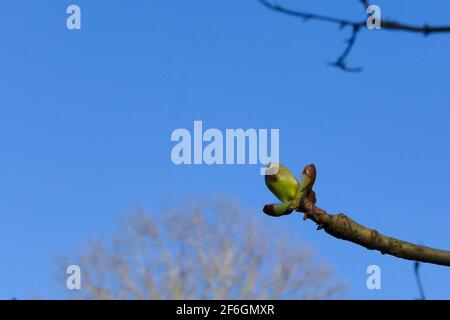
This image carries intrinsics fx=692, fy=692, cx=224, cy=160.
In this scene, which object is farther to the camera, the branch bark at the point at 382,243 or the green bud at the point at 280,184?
the green bud at the point at 280,184

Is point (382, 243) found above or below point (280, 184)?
below

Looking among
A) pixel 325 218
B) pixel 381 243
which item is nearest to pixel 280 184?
pixel 325 218

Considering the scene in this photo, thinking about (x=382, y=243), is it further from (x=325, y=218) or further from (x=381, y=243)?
(x=325, y=218)

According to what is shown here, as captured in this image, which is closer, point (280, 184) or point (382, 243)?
point (382, 243)

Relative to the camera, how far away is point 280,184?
1.28m

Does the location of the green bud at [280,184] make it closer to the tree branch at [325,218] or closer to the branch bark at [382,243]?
the tree branch at [325,218]

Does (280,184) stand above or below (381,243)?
above

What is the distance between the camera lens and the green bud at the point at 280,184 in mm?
1271

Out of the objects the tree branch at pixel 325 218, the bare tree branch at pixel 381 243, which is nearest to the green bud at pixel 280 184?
the tree branch at pixel 325 218

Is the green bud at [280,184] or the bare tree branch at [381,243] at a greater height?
the green bud at [280,184]

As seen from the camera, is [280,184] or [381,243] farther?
[280,184]
